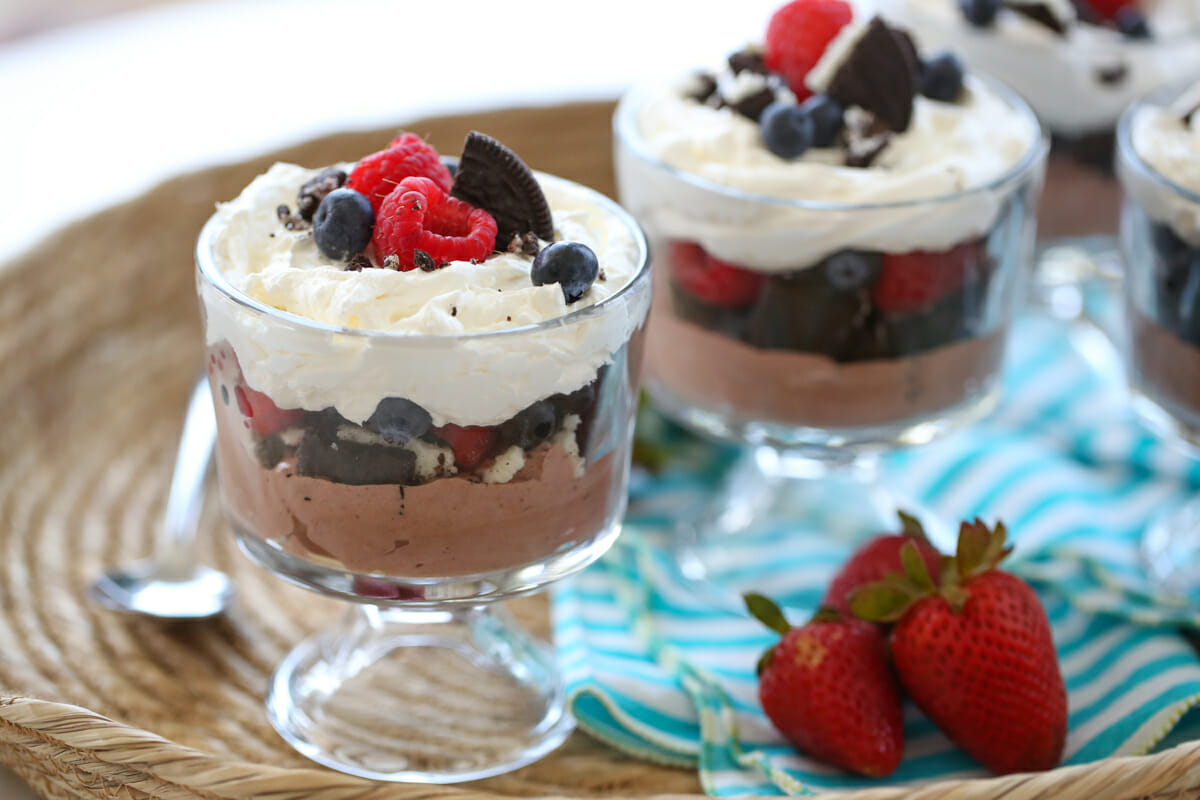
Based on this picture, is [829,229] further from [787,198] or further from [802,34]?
[802,34]

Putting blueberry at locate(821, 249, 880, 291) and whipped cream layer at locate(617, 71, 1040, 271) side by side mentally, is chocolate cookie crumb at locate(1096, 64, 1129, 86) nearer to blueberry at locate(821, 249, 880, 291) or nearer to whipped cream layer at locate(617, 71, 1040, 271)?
whipped cream layer at locate(617, 71, 1040, 271)

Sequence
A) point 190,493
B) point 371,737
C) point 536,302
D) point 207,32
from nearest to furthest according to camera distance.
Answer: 1. point 536,302
2. point 371,737
3. point 190,493
4. point 207,32

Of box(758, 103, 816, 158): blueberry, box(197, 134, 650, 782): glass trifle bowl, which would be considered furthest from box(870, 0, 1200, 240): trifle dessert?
box(197, 134, 650, 782): glass trifle bowl

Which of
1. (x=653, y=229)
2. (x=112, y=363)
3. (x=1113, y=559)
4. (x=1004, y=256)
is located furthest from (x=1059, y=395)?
(x=112, y=363)

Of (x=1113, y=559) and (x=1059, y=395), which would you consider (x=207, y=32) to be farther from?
(x=1113, y=559)

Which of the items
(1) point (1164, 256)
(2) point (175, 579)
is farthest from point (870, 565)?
(2) point (175, 579)

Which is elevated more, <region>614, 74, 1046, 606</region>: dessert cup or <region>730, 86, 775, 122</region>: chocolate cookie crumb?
<region>730, 86, 775, 122</region>: chocolate cookie crumb
